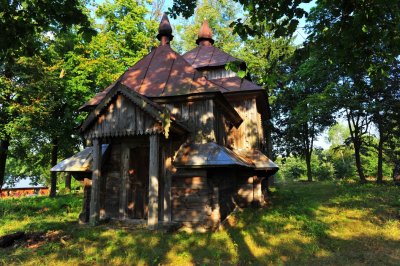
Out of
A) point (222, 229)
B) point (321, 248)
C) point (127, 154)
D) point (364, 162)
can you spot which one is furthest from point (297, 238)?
point (364, 162)

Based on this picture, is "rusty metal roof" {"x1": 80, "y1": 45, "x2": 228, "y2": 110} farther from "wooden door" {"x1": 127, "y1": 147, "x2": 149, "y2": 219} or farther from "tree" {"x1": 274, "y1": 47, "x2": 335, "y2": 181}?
"tree" {"x1": 274, "y1": 47, "x2": 335, "y2": 181}

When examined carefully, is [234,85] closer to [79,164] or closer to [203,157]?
[203,157]

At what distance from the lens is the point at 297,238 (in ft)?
29.7

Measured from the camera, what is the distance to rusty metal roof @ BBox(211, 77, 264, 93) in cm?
1560

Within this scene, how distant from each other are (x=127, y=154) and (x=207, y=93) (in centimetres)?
411

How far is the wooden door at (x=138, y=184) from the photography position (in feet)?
40.1

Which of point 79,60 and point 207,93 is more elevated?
point 79,60

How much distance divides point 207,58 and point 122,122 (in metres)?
8.75

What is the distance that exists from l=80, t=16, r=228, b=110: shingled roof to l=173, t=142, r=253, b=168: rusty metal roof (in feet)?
7.06

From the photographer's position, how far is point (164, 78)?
12828mm

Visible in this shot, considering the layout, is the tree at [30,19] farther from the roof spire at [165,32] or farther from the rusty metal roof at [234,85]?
the rusty metal roof at [234,85]

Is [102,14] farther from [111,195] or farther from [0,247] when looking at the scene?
[0,247]

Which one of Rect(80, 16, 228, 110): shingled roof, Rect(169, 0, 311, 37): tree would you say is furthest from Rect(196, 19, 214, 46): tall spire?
Rect(169, 0, 311, 37): tree

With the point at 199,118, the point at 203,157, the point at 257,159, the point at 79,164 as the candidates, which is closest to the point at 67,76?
the point at 79,164
